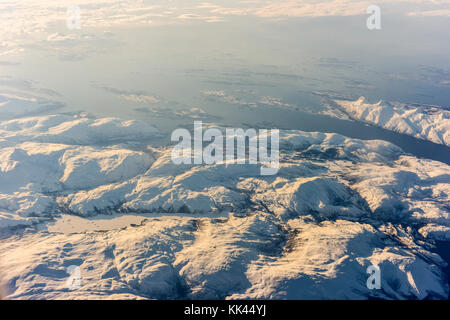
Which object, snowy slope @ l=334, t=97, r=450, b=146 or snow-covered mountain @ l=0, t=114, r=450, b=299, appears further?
snowy slope @ l=334, t=97, r=450, b=146

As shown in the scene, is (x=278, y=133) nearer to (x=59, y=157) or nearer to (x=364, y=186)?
(x=364, y=186)

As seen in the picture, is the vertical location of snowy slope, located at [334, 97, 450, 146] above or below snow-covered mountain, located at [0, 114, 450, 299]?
above

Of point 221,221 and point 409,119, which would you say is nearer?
point 221,221

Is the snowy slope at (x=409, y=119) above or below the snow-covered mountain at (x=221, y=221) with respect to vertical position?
above

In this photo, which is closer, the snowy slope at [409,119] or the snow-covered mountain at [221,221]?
the snow-covered mountain at [221,221]
